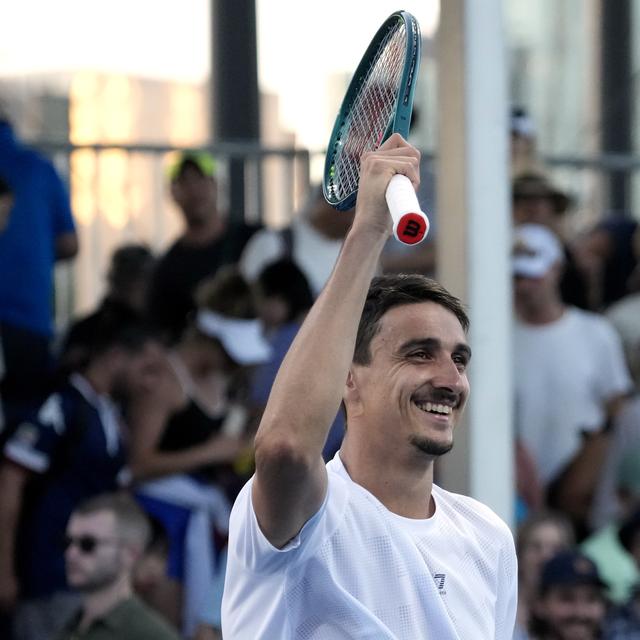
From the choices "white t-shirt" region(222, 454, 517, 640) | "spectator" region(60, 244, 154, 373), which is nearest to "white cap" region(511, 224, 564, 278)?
"spectator" region(60, 244, 154, 373)

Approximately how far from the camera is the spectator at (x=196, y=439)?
5.72m

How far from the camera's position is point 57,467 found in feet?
18.4

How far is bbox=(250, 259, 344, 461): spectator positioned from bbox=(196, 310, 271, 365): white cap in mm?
36

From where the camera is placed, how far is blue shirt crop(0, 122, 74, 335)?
19.4 ft

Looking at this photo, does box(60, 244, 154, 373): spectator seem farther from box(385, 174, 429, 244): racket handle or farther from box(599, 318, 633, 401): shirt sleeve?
box(385, 174, 429, 244): racket handle

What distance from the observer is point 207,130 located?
829 centimetres

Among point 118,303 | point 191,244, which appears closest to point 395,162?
point 118,303

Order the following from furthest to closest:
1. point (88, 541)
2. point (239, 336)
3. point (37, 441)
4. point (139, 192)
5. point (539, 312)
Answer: point (139, 192) → point (539, 312) → point (239, 336) → point (37, 441) → point (88, 541)

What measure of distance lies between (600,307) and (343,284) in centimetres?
441

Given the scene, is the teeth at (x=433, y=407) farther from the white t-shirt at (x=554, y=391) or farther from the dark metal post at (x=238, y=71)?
the dark metal post at (x=238, y=71)

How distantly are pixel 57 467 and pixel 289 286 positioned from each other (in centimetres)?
118

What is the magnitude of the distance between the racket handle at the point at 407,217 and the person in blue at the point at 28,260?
328 cm

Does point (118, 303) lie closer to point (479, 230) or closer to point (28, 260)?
point (28, 260)

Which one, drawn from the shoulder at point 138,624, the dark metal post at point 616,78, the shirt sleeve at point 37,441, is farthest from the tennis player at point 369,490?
the dark metal post at point 616,78
